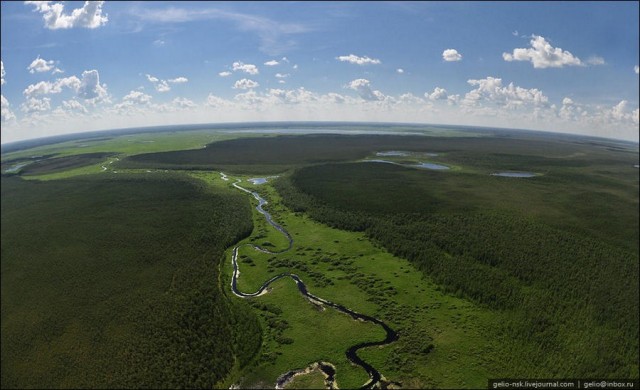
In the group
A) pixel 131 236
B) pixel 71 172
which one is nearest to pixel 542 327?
pixel 131 236

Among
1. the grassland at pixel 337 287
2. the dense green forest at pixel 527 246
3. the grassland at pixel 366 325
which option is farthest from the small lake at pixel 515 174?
the grassland at pixel 366 325

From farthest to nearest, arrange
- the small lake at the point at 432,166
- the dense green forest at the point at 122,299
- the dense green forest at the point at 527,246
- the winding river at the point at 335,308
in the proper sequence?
1. the small lake at the point at 432,166
2. the dense green forest at the point at 527,246
3. the dense green forest at the point at 122,299
4. the winding river at the point at 335,308

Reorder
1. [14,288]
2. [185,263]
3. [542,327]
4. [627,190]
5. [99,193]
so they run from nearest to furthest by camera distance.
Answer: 1. [542,327]
2. [14,288]
3. [185,263]
4. [99,193]
5. [627,190]

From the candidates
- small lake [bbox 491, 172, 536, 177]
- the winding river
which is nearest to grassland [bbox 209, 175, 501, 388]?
the winding river

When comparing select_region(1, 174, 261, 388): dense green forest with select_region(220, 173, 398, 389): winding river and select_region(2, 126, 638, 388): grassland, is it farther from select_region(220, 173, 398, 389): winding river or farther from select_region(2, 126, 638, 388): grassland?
select_region(220, 173, 398, 389): winding river

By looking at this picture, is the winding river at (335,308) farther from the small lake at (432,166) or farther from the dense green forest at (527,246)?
the small lake at (432,166)

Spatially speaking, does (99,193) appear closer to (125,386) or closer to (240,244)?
(240,244)
